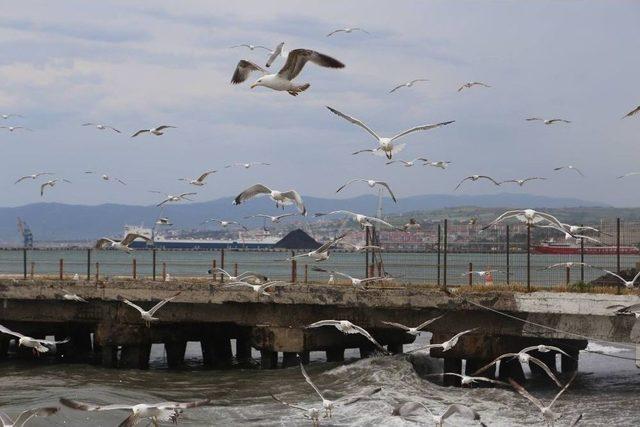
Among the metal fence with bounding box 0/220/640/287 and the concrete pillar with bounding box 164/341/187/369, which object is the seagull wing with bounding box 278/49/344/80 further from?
the concrete pillar with bounding box 164/341/187/369

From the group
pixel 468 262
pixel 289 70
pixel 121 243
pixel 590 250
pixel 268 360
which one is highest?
pixel 289 70

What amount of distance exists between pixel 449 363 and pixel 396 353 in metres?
4.85

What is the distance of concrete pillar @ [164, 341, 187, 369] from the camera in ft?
106

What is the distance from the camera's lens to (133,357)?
3127 centimetres

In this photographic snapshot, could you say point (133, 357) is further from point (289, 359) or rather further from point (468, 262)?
point (468, 262)

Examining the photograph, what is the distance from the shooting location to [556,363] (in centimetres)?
3353

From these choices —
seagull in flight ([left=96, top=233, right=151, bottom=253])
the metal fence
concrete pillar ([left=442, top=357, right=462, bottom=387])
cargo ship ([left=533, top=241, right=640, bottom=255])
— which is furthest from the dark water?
cargo ship ([left=533, top=241, right=640, bottom=255])

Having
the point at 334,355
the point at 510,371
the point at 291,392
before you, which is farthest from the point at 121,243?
the point at 510,371

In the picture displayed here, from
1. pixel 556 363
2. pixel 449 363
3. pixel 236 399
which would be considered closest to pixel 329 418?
pixel 236 399

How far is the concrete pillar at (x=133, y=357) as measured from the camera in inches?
1226

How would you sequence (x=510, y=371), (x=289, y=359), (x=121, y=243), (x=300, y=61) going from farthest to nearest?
(x=121, y=243), (x=289, y=359), (x=510, y=371), (x=300, y=61)

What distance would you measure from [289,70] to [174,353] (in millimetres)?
13783

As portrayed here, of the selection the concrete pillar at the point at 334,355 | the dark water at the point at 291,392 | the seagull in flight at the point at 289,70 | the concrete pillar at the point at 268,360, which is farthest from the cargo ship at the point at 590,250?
the seagull in flight at the point at 289,70

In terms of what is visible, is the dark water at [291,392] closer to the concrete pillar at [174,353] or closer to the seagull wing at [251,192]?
the concrete pillar at [174,353]
